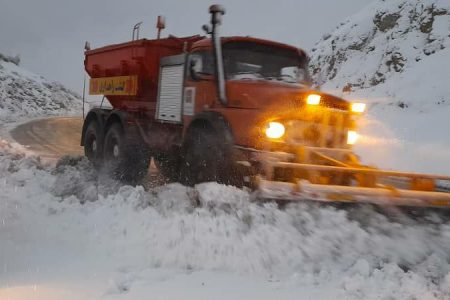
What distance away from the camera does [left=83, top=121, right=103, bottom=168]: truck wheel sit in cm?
939

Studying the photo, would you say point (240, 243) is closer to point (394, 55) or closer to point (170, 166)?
point (170, 166)

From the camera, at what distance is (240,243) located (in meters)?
4.23

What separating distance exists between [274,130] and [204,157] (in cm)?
100

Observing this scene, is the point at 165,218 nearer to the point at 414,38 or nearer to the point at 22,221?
the point at 22,221

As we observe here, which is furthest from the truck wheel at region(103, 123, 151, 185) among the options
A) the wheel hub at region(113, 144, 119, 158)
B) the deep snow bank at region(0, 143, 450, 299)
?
the deep snow bank at region(0, 143, 450, 299)

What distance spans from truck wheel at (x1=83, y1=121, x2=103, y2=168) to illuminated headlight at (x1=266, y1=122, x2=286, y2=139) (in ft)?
15.0

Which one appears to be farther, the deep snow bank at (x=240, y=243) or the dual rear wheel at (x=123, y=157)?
the dual rear wheel at (x=123, y=157)

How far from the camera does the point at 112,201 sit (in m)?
5.65

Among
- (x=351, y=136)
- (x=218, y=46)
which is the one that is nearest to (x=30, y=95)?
(x=218, y=46)

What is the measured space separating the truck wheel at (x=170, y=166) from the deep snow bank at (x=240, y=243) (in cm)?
188

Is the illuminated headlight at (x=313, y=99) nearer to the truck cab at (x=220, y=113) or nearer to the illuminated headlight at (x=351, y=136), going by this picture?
the truck cab at (x=220, y=113)

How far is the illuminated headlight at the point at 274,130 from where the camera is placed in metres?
5.51

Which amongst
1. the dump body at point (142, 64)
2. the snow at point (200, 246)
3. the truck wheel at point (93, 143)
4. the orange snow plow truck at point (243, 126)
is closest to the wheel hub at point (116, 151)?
the orange snow plow truck at point (243, 126)

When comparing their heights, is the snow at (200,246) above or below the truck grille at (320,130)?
below
